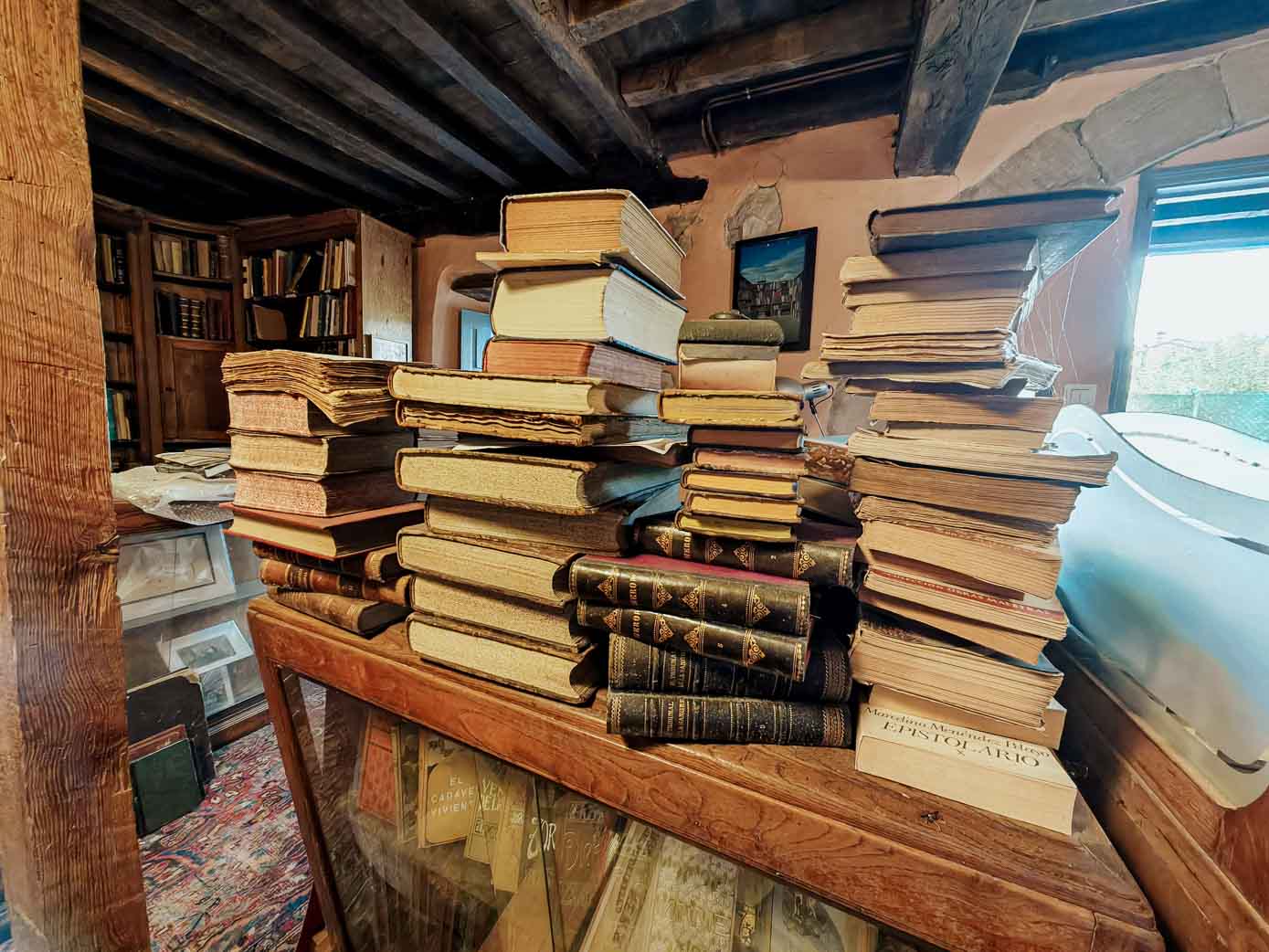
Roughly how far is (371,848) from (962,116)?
7.87 ft

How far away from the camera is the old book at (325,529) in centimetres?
69

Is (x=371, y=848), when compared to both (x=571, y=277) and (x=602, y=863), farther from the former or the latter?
(x=571, y=277)

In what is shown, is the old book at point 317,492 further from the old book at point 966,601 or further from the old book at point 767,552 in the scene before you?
the old book at point 966,601

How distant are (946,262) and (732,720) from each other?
536 mm

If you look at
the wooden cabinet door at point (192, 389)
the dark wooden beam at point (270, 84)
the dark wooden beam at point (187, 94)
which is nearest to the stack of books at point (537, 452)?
the dark wooden beam at point (270, 84)

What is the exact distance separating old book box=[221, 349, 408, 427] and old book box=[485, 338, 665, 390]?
0.18 meters

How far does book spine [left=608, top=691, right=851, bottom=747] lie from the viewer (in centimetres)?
50

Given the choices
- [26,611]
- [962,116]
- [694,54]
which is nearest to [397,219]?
[694,54]

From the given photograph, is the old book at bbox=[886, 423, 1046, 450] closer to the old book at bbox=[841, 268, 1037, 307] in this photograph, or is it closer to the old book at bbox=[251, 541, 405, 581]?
the old book at bbox=[841, 268, 1037, 307]

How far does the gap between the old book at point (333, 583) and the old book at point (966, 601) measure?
2.02 feet

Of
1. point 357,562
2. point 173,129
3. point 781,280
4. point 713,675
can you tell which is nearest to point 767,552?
point 713,675

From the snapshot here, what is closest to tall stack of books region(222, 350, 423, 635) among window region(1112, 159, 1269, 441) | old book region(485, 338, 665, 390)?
old book region(485, 338, 665, 390)

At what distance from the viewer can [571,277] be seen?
0.57 metres

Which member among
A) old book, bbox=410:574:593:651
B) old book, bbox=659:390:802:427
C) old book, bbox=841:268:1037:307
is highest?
old book, bbox=841:268:1037:307
